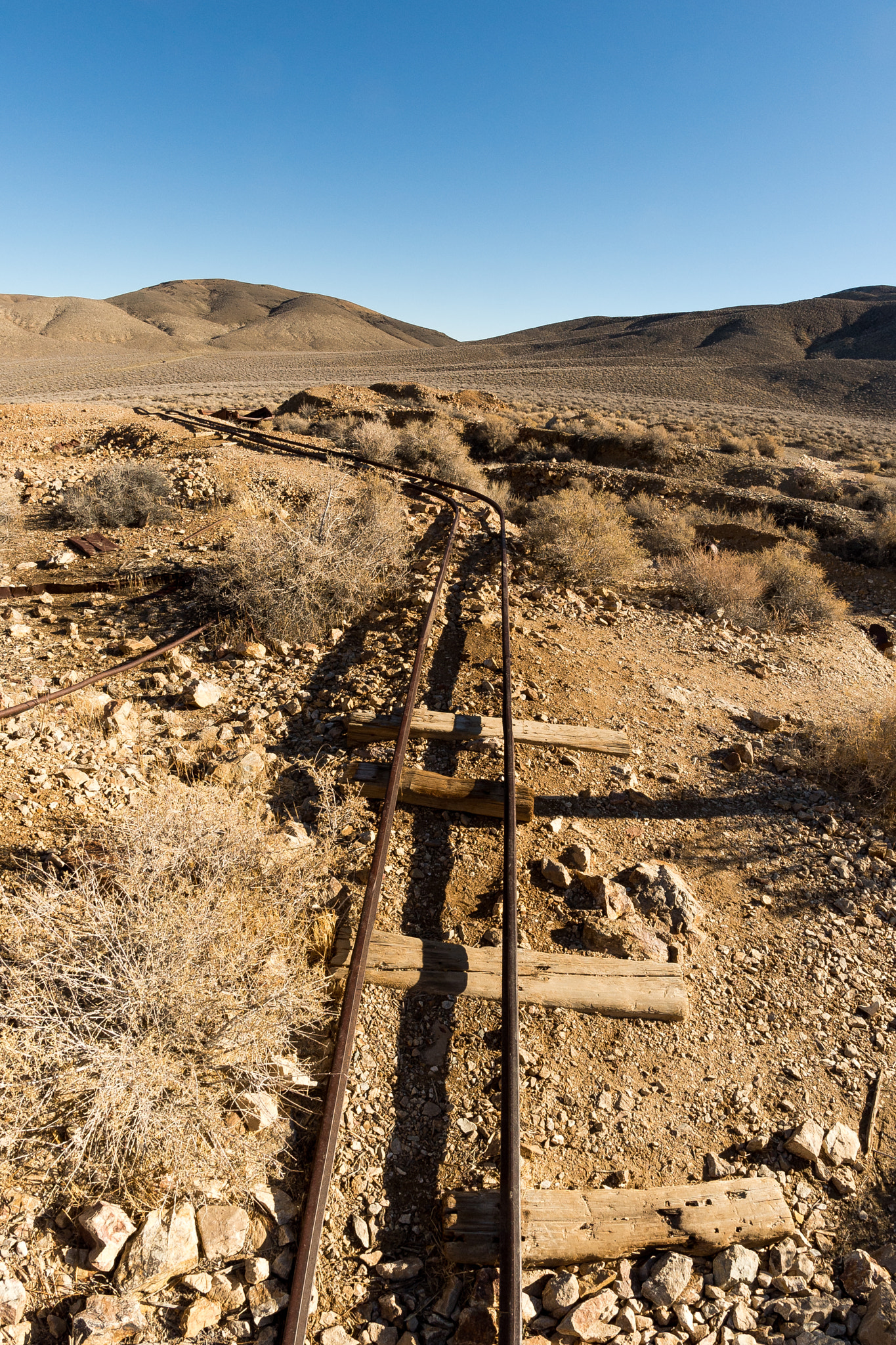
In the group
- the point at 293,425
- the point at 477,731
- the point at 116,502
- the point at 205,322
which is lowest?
the point at 477,731

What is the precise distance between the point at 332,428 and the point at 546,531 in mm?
12049

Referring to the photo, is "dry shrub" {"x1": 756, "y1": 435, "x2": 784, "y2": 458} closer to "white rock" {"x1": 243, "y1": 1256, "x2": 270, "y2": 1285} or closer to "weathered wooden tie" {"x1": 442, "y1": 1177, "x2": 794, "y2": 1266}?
"weathered wooden tie" {"x1": 442, "y1": 1177, "x2": 794, "y2": 1266}

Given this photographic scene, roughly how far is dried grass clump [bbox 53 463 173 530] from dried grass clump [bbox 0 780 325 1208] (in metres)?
7.37

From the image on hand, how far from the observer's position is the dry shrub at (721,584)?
29.7ft

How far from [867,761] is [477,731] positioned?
3159 mm

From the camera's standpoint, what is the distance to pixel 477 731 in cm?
552

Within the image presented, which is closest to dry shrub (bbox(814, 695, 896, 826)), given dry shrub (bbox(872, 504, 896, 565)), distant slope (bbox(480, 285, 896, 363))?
dry shrub (bbox(872, 504, 896, 565))

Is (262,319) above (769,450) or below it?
above

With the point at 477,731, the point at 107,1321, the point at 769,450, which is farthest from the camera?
the point at 769,450

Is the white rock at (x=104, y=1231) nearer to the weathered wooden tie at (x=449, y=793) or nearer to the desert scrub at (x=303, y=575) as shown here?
the weathered wooden tie at (x=449, y=793)

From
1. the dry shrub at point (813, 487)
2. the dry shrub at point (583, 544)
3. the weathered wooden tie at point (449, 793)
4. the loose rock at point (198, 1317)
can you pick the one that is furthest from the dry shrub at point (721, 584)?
the dry shrub at point (813, 487)

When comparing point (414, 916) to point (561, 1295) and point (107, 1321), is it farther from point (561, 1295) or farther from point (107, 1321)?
point (107, 1321)

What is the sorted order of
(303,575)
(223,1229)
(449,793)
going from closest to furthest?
(223,1229) < (449,793) < (303,575)

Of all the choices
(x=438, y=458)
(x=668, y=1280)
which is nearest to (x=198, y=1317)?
(x=668, y=1280)
